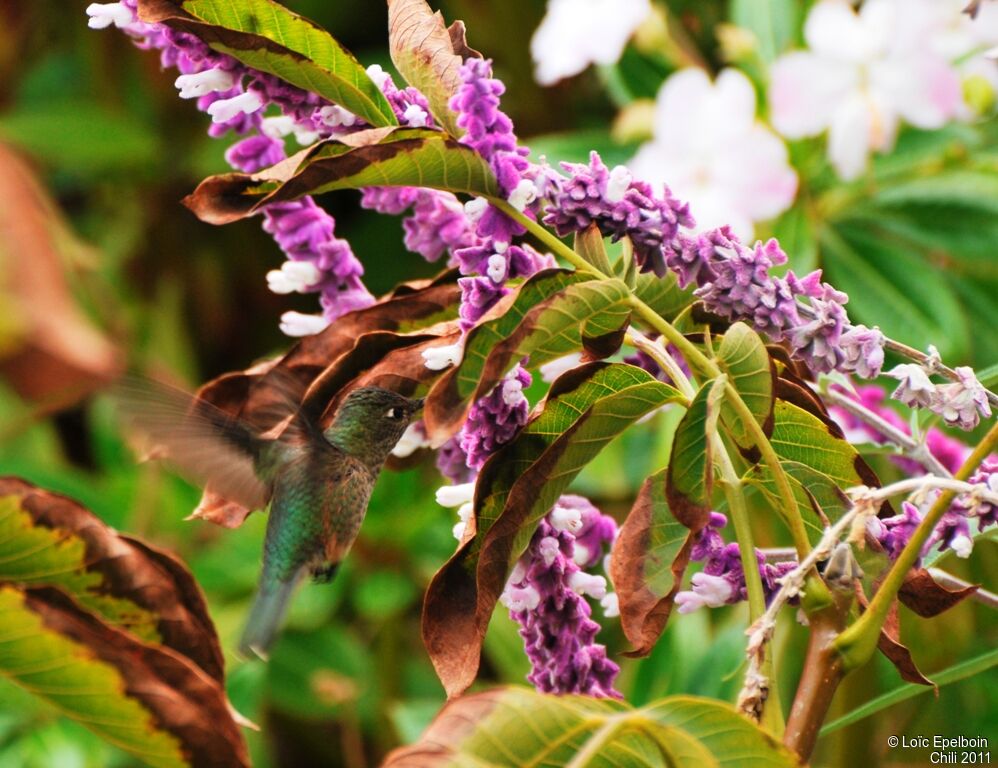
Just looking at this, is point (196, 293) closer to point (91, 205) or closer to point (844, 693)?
point (91, 205)

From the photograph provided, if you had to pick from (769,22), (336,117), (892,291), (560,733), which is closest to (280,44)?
(336,117)

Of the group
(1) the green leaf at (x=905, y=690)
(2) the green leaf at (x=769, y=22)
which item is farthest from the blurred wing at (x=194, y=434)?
(2) the green leaf at (x=769, y=22)

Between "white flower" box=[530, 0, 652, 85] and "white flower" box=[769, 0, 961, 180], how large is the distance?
0.56ft

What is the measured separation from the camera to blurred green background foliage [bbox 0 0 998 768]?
1305 mm

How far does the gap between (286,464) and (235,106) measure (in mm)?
288

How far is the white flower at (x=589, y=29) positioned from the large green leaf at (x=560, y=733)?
3.58 feet

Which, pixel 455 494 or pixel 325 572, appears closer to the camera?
pixel 455 494

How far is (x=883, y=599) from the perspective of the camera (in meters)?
0.42

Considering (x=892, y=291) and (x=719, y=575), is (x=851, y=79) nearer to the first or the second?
(x=892, y=291)

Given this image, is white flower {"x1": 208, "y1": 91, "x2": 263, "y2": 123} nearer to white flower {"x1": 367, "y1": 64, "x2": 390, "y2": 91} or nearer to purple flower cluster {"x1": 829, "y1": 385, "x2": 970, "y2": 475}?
white flower {"x1": 367, "y1": 64, "x2": 390, "y2": 91}

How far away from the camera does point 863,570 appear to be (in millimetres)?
477

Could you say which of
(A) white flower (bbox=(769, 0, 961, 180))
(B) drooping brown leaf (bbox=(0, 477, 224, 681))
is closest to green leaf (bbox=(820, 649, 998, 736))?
(B) drooping brown leaf (bbox=(0, 477, 224, 681))

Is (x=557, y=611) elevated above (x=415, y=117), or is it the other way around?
(x=415, y=117)

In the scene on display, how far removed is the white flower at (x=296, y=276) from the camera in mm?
563
